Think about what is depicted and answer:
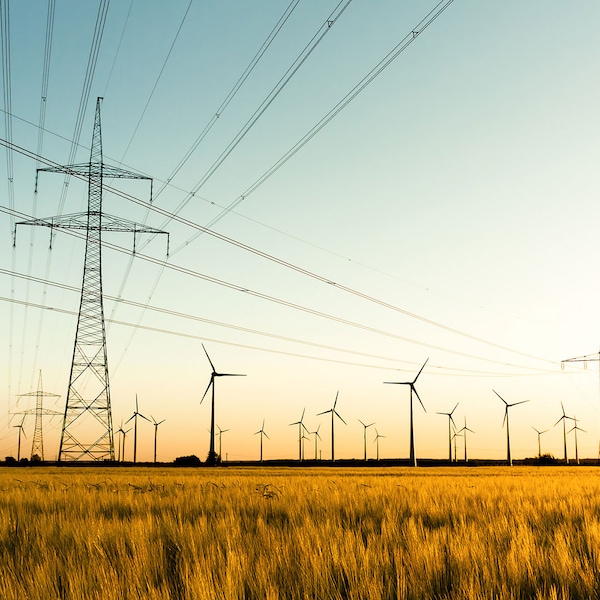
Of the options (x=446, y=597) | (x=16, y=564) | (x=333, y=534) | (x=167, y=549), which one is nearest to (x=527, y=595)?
(x=446, y=597)

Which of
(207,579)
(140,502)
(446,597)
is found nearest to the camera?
(446,597)

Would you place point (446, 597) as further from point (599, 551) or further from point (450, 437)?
point (450, 437)

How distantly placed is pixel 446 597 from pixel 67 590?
3856 mm

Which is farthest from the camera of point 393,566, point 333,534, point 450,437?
point 450,437

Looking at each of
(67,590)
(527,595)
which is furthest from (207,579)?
(527,595)

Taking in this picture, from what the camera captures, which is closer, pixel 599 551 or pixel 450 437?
pixel 599 551

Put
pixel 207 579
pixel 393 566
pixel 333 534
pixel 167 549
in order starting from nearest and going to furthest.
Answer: pixel 207 579, pixel 393 566, pixel 167 549, pixel 333 534

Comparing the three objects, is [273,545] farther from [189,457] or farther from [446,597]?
[189,457]

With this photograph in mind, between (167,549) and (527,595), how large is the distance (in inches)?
213

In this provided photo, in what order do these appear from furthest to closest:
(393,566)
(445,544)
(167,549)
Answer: (167,549) → (445,544) → (393,566)

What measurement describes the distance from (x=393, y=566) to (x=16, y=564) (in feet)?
15.9

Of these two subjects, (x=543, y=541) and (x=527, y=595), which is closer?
(x=527, y=595)

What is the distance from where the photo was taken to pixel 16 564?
8758 mm

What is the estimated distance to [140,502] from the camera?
57.3ft
